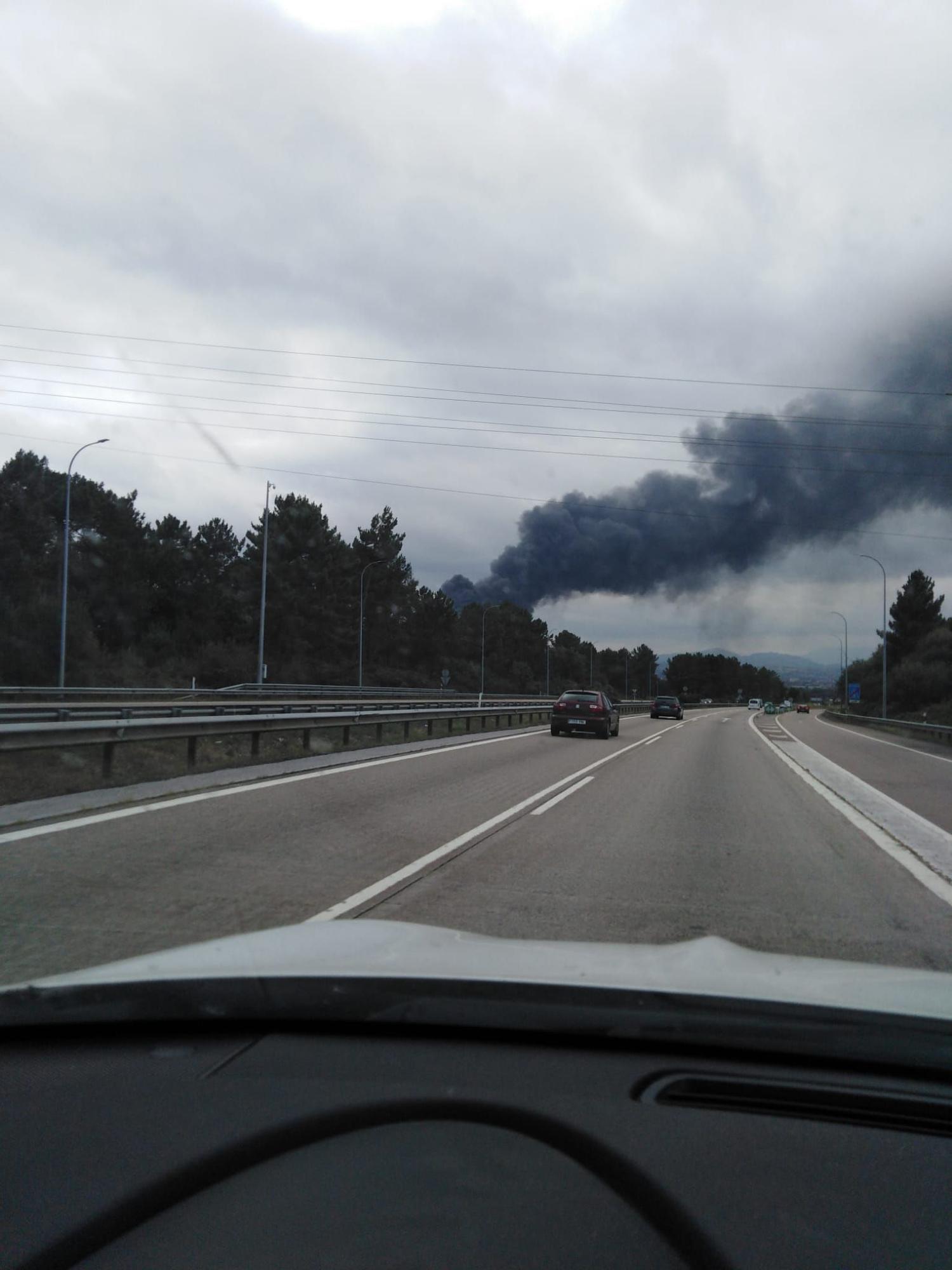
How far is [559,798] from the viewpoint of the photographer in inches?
543

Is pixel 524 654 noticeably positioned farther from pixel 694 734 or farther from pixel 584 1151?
pixel 584 1151

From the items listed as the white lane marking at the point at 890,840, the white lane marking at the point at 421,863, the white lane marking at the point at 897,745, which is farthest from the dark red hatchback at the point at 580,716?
the white lane marking at the point at 421,863

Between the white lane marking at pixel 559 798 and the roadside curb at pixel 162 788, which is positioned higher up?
the roadside curb at pixel 162 788

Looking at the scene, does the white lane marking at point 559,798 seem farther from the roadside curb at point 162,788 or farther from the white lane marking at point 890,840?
the roadside curb at point 162,788

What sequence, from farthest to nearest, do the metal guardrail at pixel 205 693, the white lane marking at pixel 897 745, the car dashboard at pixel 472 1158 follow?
the metal guardrail at pixel 205 693 → the white lane marking at pixel 897 745 → the car dashboard at pixel 472 1158

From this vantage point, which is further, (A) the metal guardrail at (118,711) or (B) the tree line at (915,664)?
(B) the tree line at (915,664)

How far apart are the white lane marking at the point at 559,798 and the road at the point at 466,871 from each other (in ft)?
0.18

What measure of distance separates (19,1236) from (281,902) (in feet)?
16.3

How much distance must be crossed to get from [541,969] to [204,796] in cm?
985

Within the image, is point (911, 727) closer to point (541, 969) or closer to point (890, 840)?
point (890, 840)

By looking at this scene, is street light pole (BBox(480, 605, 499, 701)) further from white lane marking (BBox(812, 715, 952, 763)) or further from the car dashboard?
the car dashboard

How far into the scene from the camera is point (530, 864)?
28.1 feet

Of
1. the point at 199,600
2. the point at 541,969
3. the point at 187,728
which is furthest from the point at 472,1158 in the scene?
the point at 199,600

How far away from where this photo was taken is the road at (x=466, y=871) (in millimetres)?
6129
